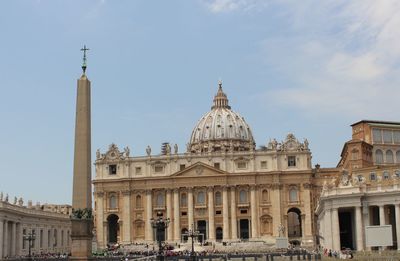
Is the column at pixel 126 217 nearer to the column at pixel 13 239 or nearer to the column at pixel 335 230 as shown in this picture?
the column at pixel 13 239

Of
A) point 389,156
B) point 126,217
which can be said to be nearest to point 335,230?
point 389,156

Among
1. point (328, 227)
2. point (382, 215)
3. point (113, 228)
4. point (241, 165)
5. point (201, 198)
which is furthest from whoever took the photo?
point (113, 228)

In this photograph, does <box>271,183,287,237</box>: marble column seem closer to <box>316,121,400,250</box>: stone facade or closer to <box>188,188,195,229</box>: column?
<box>188,188,195,229</box>: column

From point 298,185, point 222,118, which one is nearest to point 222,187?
point 298,185

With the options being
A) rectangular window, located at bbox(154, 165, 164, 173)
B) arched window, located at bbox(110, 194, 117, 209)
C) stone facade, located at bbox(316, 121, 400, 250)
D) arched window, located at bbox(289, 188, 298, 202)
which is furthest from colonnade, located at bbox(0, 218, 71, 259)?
stone facade, located at bbox(316, 121, 400, 250)

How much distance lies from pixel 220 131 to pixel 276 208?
129 feet

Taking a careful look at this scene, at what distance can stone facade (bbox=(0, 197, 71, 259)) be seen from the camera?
78875 millimetres

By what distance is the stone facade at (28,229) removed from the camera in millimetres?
78875

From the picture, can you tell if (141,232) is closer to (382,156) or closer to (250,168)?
(250,168)

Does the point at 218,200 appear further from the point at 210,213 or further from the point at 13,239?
the point at 13,239

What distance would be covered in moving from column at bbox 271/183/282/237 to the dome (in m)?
30.1

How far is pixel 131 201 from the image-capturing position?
112 metres

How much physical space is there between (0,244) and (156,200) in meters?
39.3

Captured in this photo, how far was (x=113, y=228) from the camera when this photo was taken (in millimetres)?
117438
